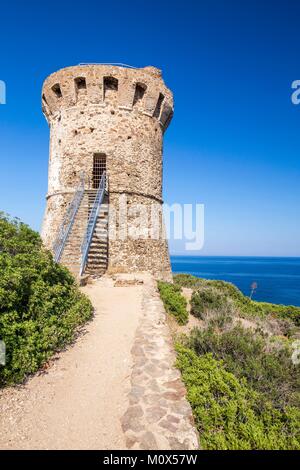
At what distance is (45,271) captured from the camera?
19.4 feet

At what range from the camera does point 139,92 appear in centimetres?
1356

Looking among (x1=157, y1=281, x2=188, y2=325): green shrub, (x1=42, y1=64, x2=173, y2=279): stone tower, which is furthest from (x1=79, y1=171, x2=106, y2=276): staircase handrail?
(x1=157, y1=281, x2=188, y2=325): green shrub

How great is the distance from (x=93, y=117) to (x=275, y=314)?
49.3ft

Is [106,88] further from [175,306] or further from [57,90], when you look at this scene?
[175,306]

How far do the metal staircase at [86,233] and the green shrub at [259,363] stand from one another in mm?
6012

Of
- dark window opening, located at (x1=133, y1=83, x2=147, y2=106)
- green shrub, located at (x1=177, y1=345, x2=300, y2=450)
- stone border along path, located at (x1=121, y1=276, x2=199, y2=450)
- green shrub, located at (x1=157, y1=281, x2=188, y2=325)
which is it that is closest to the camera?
stone border along path, located at (x1=121, y1=276, x2=199, y2=450)

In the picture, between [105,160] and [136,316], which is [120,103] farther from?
[136,316]

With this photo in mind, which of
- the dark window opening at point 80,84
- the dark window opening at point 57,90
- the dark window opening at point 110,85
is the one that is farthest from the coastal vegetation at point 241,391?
the dark window opening at point 57,90

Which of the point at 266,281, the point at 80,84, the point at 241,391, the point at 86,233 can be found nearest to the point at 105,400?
the point at 241,391

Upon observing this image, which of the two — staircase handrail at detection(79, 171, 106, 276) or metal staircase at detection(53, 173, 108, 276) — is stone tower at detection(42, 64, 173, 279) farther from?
staircase handrail at detection(79, 171, 106, 276)

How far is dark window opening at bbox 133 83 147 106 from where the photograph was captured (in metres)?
13.3

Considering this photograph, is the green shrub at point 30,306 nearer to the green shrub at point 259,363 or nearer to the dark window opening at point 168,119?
the green shrub at point 259,363

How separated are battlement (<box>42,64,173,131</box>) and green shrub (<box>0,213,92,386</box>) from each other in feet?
28.5

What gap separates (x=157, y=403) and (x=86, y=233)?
28.9ft
